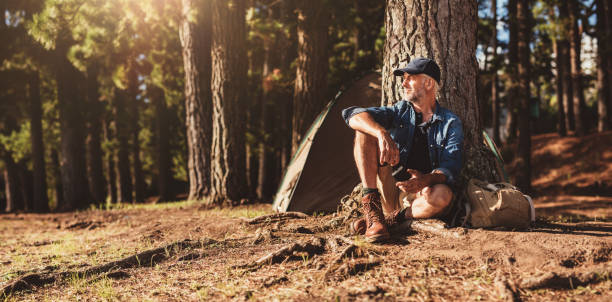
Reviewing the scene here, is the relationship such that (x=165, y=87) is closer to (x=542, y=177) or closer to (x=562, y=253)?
(x=542, y=177)

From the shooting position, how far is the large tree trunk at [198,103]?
30.2 feet

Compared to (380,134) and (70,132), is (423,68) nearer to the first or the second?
(380,134)

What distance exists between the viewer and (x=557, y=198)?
11.4 meters

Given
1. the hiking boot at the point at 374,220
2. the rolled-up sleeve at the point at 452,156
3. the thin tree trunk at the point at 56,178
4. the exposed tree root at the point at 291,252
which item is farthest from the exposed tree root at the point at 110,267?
the thin tree trunk at the point at 56,178

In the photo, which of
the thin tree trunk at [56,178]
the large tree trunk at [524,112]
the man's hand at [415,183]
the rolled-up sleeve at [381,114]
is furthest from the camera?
the thin tree trunk at [56,178]

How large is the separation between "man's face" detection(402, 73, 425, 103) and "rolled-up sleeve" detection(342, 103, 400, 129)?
169 millimetres

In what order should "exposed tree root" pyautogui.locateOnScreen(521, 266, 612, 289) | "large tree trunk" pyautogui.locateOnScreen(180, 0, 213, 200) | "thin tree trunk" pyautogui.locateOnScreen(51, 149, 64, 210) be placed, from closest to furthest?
"exposed tree root" pyautogui.locateOnScreen(521, 266, 612, 289), "large tree trunk" pyautogui.locateOnScreen(180, 0, 213, 200), "thin tree trunk" pyautogui.locateOnScreen(51, 149, 64, 210)

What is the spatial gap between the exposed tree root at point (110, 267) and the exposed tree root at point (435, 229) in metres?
2.01

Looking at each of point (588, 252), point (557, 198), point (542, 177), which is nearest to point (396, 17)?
point (588, 252)

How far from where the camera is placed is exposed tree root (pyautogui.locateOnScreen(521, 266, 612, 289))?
2.71 m

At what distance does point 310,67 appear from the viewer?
8.72 metres

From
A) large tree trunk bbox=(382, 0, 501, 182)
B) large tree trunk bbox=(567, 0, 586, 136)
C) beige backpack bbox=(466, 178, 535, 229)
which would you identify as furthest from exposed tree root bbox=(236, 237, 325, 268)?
large tree trunk bbox=(567, 0, 586, 136)

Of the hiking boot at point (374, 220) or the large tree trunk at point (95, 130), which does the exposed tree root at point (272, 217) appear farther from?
the large tree trunk at point (95, 130)

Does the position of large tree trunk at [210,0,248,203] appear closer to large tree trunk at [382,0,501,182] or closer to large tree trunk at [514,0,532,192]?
large tree trunk at [382,0,501,182]
